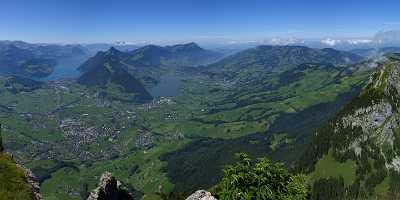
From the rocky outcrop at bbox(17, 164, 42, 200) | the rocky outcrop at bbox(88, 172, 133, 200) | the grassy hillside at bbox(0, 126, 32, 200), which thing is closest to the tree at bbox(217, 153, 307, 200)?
the rocky outcrop at bbox(88, 172, 133, 200)

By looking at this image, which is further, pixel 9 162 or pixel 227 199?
pixel 227 199

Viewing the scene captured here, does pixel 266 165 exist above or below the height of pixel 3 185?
below

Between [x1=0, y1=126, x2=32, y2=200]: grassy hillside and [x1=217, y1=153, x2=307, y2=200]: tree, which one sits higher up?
[x1=0, y1=126, x2=32, y2=200]: grassy hillside

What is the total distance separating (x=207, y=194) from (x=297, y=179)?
14.7 meters

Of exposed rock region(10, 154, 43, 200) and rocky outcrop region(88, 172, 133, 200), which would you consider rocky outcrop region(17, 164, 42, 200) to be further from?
rocky outcrop region(88, 172, 133, 200)

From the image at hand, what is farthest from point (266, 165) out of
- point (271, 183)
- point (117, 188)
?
point (117, 188)

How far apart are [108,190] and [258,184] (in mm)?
20844

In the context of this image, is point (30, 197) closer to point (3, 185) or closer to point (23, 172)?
point (3, 185)

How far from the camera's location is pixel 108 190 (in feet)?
203

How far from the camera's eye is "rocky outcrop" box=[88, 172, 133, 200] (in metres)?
57.8

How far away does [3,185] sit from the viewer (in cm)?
4862

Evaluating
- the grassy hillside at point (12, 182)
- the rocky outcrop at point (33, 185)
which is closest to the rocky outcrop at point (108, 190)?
the rocky outcrop at point (33, 185)

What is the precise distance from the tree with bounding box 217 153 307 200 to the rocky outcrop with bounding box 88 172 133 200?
15.2 m

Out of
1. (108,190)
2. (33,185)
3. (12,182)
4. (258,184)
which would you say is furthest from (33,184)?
(258,184)
